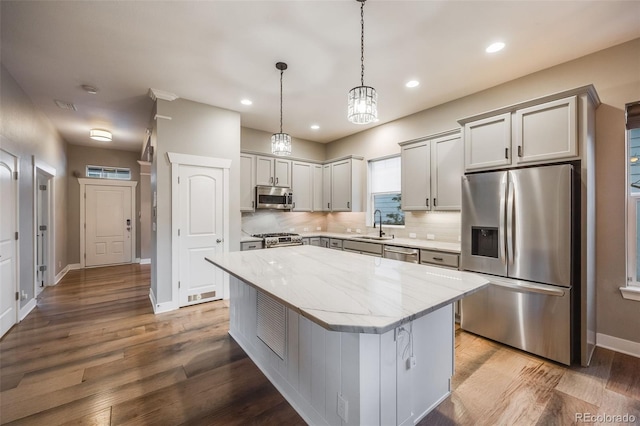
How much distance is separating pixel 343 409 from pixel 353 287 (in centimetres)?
65

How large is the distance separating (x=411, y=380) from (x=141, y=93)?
4.43 metres

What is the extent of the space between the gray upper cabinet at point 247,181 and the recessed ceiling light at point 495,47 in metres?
3.61

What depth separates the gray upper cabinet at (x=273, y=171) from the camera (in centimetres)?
488

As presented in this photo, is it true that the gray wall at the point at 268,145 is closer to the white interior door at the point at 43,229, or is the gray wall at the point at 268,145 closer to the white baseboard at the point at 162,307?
the white baseboard at the point at 162,307

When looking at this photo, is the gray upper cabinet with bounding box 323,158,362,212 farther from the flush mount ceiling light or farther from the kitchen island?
the flush mount ceiling light

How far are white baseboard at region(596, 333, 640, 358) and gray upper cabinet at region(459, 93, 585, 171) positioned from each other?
179 cm

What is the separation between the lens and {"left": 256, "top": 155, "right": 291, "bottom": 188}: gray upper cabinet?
16.0ft

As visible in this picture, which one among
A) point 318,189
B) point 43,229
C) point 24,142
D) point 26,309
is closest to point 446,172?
point 318,189

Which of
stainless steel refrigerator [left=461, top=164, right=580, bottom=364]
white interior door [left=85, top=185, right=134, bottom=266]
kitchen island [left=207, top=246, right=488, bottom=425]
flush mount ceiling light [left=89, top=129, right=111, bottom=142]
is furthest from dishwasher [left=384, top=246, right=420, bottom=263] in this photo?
white interior door [left=85, top=185, right=134, bottom=266]

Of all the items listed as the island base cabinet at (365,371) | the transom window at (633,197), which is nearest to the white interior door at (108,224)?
the island base cabinet at (365,371)

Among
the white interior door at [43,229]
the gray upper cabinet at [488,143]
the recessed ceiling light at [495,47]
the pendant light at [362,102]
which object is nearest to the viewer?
the pendant light at [362,102]

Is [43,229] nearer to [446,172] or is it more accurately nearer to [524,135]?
[446,172]

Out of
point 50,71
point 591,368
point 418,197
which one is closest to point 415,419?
point 591,368

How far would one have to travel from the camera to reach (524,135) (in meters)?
2.61
